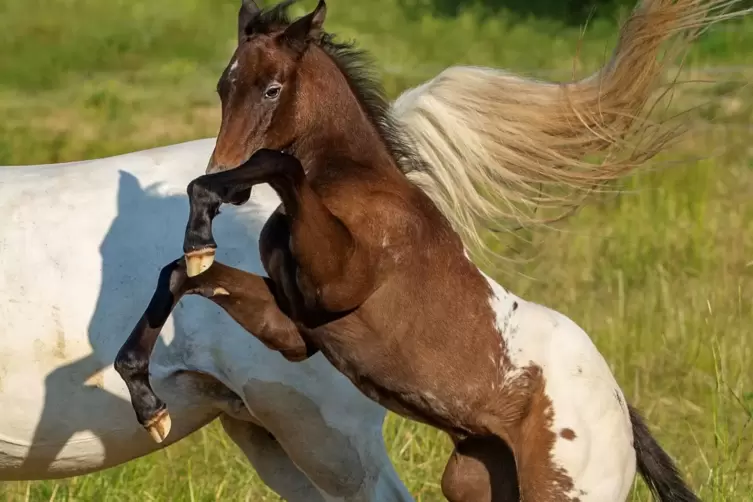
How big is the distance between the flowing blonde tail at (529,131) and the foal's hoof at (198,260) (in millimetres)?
751

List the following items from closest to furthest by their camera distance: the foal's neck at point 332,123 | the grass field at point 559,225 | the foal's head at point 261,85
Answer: the foal's head at point 261,85 < the foal's neck at point 332,123 < the grass field at point 559,225

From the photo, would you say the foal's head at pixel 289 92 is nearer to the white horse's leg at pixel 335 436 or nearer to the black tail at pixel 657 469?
the white horse's leg at pixel 335 436

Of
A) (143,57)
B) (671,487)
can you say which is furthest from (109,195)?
(143,57)

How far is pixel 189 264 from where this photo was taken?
329cm

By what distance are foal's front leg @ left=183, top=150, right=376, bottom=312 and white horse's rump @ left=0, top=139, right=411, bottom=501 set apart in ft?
1.81

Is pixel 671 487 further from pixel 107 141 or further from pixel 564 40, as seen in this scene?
pixel 564 40

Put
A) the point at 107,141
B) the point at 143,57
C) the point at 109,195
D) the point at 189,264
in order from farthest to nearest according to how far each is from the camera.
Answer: the point at 143,57 < the point at 107,141 < the point at 109,195 < the point at 189,264

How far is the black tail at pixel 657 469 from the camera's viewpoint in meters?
4.03

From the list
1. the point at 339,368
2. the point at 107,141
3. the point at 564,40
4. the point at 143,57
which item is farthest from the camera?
the point at 564,40

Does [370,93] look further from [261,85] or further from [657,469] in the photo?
[657,469]

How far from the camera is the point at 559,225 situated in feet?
28.3

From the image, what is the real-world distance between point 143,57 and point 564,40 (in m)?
5.77

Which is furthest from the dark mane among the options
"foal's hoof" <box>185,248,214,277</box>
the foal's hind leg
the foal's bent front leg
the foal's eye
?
the foal's hind leg

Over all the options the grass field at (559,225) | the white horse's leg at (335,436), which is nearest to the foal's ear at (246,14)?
the white horse's leg at (335,436)
